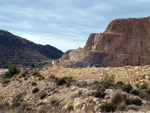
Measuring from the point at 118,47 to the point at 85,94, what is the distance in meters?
21.0

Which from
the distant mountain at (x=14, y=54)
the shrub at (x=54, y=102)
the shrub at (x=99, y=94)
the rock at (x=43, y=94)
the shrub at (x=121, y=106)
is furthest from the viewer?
the distant mountain at (x=14, y=54)

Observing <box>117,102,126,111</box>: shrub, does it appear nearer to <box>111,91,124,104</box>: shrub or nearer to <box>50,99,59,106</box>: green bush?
<box>111,91,124,104</box>: shrub

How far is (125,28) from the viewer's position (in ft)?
104

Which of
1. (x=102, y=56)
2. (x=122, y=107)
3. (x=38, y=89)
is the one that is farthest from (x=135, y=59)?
(x=122, y=107)

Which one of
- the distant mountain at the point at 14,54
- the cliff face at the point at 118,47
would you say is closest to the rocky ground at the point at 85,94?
the cliff face at the point at 118,47

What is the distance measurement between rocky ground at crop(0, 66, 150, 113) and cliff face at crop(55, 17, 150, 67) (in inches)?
439

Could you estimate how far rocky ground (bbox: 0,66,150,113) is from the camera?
8.07 metres

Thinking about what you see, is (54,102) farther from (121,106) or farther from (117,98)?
(121,106)

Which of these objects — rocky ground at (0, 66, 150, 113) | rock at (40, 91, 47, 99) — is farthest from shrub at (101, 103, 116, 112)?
rock at (40, 91, 47, 99)

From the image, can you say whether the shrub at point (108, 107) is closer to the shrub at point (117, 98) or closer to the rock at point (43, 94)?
the shrub at point (117, 98)

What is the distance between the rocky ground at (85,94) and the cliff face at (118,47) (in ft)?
36.6

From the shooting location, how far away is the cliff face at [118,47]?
26.8 meters

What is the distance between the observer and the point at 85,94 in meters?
9.85

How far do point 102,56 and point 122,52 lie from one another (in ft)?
12.7
